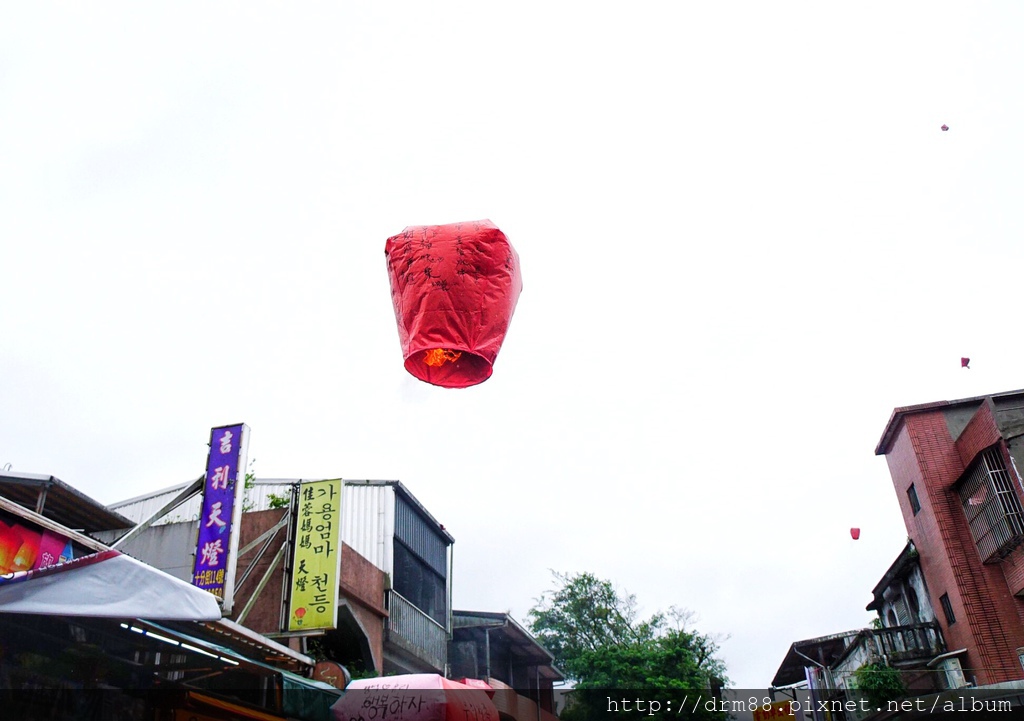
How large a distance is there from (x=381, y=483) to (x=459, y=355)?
33.5 ft

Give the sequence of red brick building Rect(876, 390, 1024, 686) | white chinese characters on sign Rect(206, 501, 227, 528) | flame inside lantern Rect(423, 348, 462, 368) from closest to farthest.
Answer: flame inside lantern Rect(423, 348, 462, 368), white chinese characters on sign Rect(206, 501, 227, 528), red brick building Rect(876, 390, 1024, 686)

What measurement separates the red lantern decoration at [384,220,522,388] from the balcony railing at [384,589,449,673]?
33.3 feet

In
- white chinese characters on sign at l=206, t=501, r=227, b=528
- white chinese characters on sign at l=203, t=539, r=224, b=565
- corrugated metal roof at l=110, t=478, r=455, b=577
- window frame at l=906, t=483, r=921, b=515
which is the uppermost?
window frame at l=906, t=483, r=921, b=515

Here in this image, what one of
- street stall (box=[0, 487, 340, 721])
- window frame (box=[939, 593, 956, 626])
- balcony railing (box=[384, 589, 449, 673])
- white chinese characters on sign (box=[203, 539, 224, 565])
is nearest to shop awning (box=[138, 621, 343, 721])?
street stall (box=[0, 487, 340, 721])

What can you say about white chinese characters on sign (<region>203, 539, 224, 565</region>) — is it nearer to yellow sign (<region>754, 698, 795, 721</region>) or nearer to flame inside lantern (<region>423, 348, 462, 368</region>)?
flame inside lantern (<region>423, 348, 462, 368</region>)

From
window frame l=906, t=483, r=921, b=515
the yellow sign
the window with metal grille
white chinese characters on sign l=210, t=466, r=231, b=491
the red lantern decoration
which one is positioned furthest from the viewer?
the yellow sign

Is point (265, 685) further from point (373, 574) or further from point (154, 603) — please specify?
point (154, 603)

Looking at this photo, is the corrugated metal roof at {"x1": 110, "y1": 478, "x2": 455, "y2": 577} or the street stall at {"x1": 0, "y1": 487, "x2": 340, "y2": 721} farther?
the corrugated metal roof at {"x1": 110, "y1": 478, "x2": 455, "y2": 577}

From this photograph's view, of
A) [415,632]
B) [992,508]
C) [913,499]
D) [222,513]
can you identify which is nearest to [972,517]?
[992,508]

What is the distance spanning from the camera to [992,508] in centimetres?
1717

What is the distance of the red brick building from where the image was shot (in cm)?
1691

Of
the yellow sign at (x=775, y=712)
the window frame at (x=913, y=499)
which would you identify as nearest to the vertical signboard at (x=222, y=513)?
the window frame at (x=913, y=499)

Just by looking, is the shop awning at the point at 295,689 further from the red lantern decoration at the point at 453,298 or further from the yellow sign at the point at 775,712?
the yellow sign at the point at 775,712

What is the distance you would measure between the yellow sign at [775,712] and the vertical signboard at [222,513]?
Answer: 2149 cm
